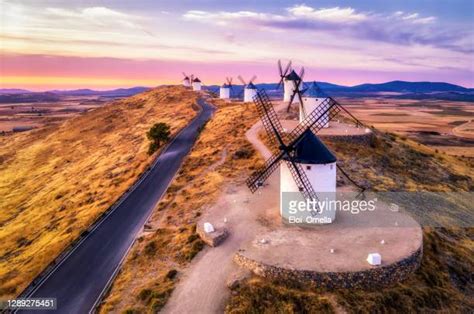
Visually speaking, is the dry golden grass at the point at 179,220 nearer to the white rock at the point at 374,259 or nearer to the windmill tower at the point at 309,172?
the windmill tower at the point at 309,172

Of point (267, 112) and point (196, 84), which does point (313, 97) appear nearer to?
point (267, 112)

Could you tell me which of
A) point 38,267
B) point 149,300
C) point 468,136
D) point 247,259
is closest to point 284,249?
point 247,259

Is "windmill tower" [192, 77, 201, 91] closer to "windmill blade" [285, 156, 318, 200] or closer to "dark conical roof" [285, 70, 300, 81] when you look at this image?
"dark conical roof" [285, 70, 300, 81]

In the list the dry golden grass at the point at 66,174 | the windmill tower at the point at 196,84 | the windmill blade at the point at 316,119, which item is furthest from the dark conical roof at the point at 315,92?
the windmill tower at the point at 196,84

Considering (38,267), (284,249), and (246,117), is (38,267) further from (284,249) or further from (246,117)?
(246,117)

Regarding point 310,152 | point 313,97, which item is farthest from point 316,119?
point 313,97

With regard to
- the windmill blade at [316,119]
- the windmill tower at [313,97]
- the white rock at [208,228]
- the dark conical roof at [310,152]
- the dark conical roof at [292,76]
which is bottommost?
the white rock at [208,228]
